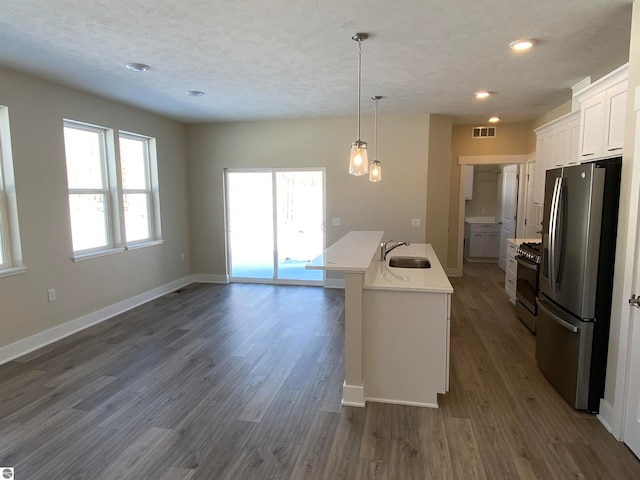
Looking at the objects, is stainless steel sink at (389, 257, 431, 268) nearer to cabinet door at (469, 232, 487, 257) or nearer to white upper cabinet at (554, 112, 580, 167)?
white upper cabinet at (554, 112, 580, 167)

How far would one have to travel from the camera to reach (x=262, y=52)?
3180mm

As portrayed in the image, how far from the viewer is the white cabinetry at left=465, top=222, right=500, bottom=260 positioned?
8.35 meters

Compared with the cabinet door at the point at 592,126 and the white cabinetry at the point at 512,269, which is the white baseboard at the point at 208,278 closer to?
the white cabinetry at the point at 512,269

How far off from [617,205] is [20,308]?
5.12 meters

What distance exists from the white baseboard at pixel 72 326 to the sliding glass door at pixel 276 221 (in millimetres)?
1479

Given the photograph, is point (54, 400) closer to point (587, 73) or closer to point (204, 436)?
point (204, 436)

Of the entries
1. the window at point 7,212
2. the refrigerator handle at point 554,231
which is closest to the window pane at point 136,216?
the window at point 7,212

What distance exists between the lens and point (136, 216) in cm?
551

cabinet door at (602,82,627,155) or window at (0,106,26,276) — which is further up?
cabinet door at (602,82,627,155)

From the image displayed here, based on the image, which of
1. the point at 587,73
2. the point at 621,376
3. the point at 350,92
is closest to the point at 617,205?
the point at 621,376

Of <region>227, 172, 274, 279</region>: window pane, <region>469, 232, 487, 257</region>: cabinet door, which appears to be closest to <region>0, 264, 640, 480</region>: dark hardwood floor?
<region>227, 172, 274, 279</region>: window pane

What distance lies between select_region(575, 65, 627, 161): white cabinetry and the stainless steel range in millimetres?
1143

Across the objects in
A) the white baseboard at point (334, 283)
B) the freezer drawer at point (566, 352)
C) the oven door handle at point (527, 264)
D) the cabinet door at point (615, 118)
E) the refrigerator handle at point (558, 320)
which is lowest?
the white baseboard at point (334, 283)

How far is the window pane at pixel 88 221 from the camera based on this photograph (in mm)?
4438
